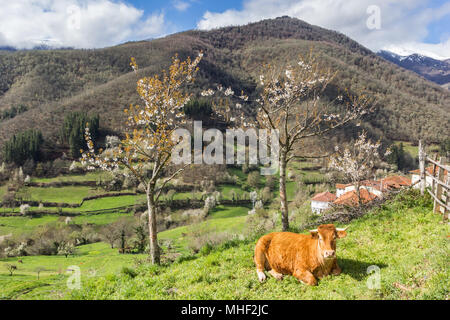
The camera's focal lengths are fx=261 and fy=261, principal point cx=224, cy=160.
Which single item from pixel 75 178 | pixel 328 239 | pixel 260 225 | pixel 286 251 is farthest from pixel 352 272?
pixel 75 178

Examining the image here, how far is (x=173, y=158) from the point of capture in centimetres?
1486

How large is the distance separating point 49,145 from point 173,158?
116983mm

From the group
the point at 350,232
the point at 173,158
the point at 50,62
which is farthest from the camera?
the point at 50,62

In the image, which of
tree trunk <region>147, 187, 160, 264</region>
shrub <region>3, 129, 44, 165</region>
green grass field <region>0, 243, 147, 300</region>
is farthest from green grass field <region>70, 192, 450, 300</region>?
shrub <region>3, 129, 44, 165</region>

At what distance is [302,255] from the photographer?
688 centimetres

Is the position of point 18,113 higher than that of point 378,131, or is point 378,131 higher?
point 18,113

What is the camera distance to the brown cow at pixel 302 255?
20.5 feet

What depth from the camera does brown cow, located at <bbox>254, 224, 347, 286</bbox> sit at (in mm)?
6246

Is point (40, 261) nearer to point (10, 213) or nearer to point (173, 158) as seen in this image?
point (10, 213)

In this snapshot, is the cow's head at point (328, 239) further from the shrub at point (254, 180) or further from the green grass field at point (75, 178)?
the green grass field at point (75, 178)

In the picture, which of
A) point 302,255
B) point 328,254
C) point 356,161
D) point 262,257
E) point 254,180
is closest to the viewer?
point 328,254

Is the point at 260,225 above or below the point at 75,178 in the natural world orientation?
above

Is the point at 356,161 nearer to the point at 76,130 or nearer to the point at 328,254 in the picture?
the point at 328,254

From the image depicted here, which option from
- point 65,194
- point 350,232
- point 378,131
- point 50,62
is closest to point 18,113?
point 50,62
